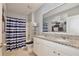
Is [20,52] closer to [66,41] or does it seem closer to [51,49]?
[51,49]

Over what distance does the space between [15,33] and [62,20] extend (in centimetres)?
77

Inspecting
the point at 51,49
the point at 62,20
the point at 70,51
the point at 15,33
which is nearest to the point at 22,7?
the point at 15,33

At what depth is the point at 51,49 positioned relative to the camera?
150 centimetres

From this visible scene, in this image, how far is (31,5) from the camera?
1.48 m

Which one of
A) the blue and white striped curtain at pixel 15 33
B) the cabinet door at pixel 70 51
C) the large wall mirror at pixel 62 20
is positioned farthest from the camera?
the blue and white striped curtain at pixel 15 33

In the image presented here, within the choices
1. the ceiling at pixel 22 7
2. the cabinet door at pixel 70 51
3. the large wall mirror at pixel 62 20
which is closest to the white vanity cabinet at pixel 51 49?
the cabinet door at pixel 70 51

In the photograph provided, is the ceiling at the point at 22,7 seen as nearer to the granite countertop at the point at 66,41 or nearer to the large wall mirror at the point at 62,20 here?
the large wall mirror at the point at 62,20

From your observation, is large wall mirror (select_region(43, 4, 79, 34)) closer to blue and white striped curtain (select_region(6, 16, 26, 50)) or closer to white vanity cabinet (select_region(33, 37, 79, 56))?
white vanity cabinet (select_region(33, 37, 79, 56))

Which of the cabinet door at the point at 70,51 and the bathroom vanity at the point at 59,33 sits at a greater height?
the bathroom vanity at the point at 59,33

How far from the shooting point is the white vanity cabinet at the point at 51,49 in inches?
52.9

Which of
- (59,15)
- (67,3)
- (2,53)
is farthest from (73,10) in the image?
(2,53)

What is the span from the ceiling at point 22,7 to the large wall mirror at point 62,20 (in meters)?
0.25

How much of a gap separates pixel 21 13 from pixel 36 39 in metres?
0.47

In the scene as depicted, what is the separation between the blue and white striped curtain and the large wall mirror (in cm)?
36
